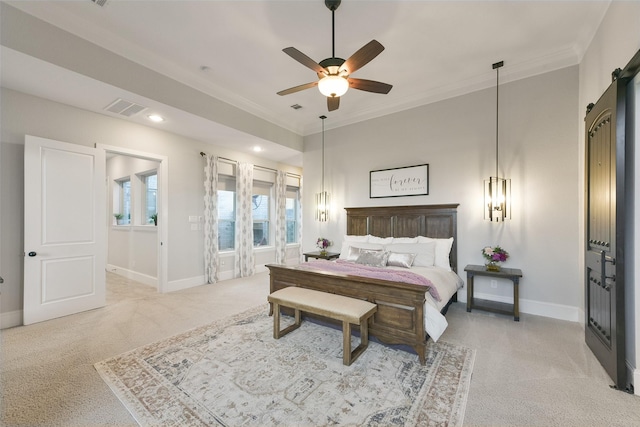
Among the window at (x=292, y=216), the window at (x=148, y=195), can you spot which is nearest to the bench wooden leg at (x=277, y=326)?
the window at (x=148, y=195)

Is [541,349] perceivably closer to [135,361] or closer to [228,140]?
[135,361]

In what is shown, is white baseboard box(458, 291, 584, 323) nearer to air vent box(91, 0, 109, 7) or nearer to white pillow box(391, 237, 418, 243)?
white pillow box(391, 237, 418, 243)

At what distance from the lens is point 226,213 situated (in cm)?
609

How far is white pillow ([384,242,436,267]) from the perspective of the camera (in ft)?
13.0

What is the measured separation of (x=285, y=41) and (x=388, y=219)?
319cm

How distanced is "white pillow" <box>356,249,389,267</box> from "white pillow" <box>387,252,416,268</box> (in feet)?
0.24

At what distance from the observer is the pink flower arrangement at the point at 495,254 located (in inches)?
144

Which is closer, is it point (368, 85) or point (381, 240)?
point (368, 85)

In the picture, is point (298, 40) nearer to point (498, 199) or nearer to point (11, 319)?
point (498, 199)

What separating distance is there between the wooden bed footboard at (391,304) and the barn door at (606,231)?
1409 mm

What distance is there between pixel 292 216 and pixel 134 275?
403 centimetres

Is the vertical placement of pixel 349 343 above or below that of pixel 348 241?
below

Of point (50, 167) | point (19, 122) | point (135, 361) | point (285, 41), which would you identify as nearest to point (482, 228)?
point (285, 41)

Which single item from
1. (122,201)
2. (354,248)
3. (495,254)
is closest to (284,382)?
(354,248)
